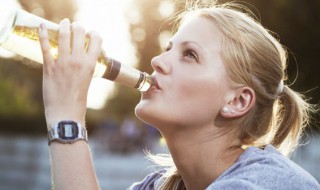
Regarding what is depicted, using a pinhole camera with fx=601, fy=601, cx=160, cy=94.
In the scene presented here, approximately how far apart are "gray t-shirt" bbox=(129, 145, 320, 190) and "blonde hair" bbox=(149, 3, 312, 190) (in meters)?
0.35

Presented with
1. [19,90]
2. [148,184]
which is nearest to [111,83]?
[148,184]

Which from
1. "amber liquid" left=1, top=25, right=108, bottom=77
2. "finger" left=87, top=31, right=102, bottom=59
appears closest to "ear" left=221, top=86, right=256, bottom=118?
"amber liquid" left=1, top=25, right=108, bottom=77

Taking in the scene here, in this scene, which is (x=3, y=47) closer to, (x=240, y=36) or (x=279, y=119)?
(x=240, y=36)

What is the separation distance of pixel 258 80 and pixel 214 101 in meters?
0.23

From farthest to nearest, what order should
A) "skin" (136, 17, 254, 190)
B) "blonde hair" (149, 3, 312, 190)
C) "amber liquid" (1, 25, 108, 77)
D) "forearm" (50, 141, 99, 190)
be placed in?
"blonde hair" (149, 3, 312, 190), "skin" (136, 17, 254, 190), "amber liquid" (1, 25, 108, 77), "forearm" (50, 141, 99, 190)

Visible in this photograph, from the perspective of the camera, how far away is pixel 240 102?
2.46 meters

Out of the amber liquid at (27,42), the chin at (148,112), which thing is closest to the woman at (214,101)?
the chin at (148,112)

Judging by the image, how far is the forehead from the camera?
2.40 metres

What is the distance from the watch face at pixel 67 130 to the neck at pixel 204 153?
51 cm

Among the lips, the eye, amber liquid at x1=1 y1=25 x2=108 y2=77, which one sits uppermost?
amber liquid at x1=1 y1=25 x2=108 y2=77

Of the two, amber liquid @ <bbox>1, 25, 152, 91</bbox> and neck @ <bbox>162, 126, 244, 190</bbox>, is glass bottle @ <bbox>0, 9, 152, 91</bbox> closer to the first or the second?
amber liquid @ <bbox>1, 25, 152, 91</bbox>

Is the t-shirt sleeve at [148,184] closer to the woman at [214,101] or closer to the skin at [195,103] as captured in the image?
the woman at [214,101]

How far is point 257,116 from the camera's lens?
8.40 ft

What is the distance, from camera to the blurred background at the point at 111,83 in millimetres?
7625
